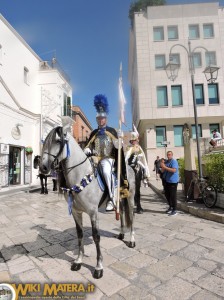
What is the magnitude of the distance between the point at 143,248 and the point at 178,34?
26.5 m

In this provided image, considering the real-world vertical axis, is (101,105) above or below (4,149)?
below

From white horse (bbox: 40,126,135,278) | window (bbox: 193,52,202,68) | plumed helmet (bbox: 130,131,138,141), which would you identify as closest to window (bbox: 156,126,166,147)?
window (bbox: 193,52,202,68)

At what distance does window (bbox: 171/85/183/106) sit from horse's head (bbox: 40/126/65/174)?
23951 millimetres

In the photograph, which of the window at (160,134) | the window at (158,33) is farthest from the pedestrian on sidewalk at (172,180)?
the window at (158,33)

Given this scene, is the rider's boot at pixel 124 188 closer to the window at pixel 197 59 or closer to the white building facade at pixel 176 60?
the white building facade at pixel 176 60

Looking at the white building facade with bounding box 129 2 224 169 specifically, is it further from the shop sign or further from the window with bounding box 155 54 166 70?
the shop sign

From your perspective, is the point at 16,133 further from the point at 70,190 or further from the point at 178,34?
the point at 178,34

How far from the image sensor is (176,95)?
2556 centimetres

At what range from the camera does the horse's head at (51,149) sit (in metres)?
3.12

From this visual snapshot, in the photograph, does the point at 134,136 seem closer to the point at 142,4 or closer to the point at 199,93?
the point at 199,93

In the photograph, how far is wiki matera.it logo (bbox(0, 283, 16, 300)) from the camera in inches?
114

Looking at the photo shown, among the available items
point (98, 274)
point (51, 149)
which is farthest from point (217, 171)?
point (51, 149)

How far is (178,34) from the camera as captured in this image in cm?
2550

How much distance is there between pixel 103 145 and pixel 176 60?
24.5 meters
